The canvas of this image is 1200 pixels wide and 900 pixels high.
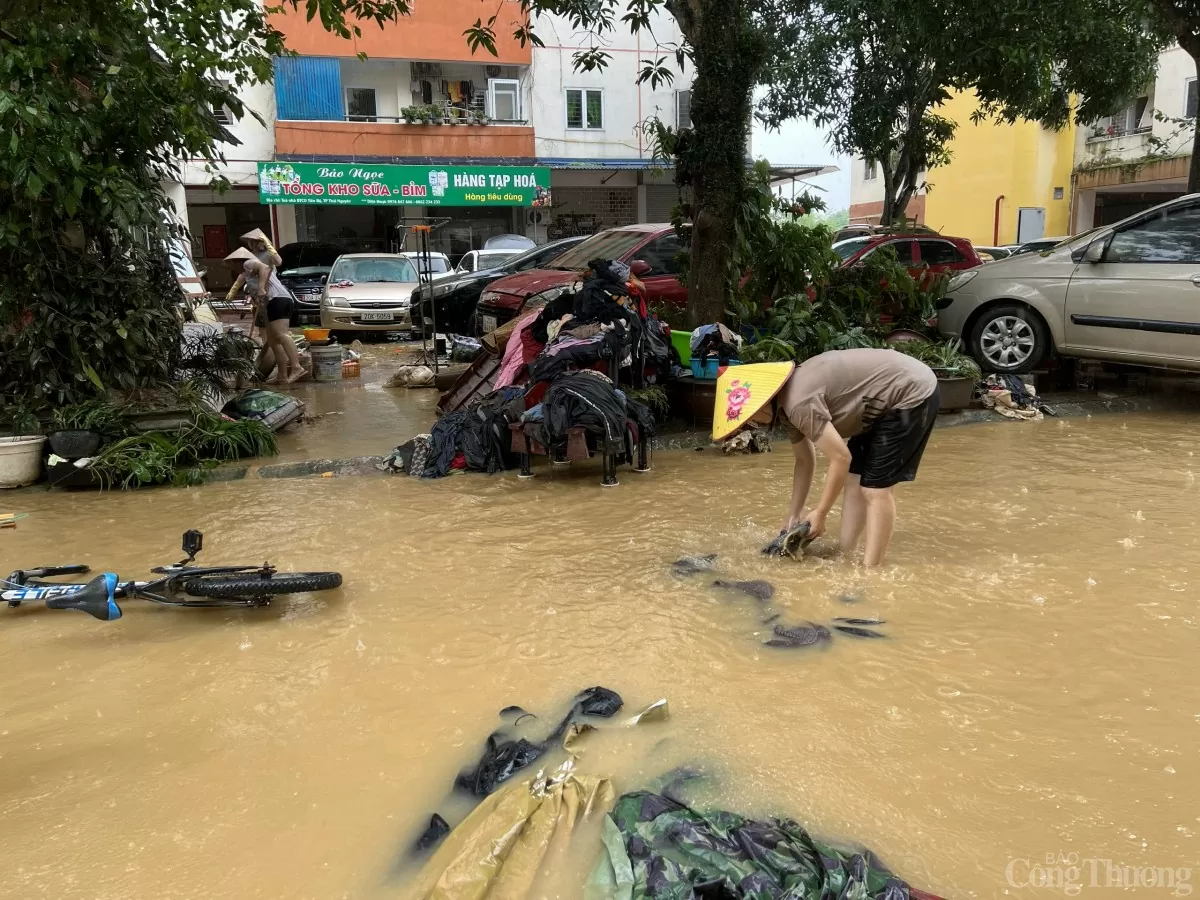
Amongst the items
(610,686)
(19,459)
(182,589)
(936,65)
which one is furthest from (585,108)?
(610,686)

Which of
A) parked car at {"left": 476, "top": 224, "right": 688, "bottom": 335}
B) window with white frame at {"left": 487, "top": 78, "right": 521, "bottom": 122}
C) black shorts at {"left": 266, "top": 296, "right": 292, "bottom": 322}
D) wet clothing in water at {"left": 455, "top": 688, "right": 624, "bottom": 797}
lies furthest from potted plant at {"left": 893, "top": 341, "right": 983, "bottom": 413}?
window with white frame at {"left": 487, "top": 78, "right": 521, "bottom": 122}

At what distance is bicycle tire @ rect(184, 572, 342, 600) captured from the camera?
411 cm

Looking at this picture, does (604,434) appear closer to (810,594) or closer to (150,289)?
(810,594)

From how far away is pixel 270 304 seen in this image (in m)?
10.6

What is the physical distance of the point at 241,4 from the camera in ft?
16.1

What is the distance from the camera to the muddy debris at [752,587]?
4375mm

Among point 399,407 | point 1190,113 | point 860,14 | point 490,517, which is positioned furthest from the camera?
point 1190,113

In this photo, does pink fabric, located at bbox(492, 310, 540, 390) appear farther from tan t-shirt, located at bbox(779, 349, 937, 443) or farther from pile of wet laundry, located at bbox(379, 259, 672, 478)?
tan t-shirt, located at bbox(779, 349, 937, 443)

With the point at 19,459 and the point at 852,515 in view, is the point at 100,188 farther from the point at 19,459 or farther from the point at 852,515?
the point at 852,515

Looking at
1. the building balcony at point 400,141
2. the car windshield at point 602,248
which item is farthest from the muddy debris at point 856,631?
the building balcony at point 400,141

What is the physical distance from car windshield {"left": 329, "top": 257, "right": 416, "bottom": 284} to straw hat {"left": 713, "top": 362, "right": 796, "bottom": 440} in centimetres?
1275

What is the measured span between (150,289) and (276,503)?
2600 millimetres

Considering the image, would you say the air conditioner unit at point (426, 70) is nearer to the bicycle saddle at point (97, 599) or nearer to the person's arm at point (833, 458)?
the bicycle saddle at point (97, 599)

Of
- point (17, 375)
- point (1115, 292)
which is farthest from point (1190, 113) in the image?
point (17, 375)
